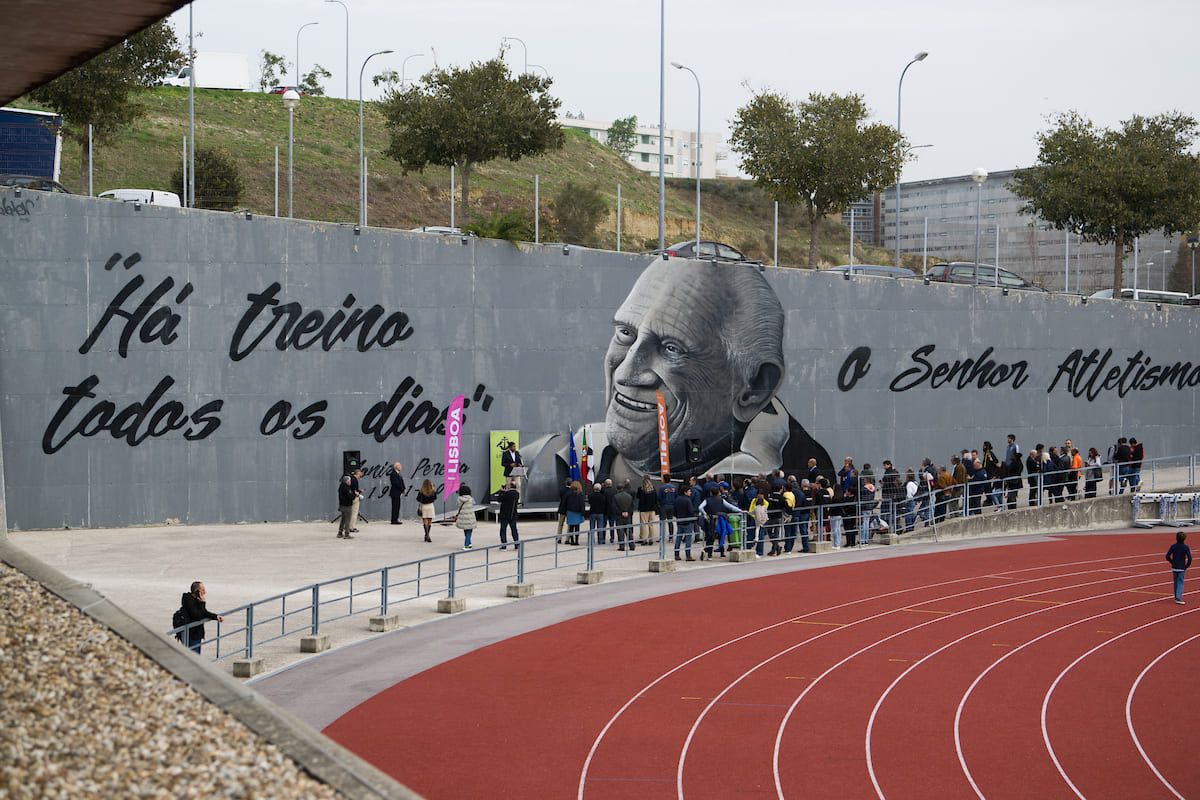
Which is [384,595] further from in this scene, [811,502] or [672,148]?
[672,148]

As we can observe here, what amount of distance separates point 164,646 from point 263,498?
1798cm

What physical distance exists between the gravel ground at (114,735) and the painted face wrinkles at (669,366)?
2122cm

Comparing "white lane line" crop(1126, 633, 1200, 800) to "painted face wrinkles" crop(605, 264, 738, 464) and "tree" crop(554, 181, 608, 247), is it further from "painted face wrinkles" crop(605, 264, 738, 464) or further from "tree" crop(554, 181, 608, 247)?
"tree" crop(554, 181, 608, 247)

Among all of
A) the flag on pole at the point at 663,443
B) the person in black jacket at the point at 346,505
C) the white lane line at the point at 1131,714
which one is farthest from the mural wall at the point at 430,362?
the white lane line at the point at 1131,714

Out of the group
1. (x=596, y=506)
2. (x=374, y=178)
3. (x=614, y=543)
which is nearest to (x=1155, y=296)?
(x=614, y=543)

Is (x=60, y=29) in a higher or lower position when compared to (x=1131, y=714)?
higher

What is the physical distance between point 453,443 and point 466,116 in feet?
39.5

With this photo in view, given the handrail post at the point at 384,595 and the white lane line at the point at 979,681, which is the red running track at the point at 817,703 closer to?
the white lane line at the point at 979,681

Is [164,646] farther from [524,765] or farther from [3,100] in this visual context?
[3,100]

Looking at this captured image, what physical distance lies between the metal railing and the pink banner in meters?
3.31

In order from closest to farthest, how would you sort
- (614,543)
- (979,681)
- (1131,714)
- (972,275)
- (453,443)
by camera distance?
(1131,714) < (979,681) < (614,543) < (453,443) < (972,275)

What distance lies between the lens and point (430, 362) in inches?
1171

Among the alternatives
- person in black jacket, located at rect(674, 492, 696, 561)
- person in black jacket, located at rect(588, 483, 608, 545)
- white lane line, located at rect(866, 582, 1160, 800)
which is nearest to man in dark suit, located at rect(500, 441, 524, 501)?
person in black jacket, located at rect(588, 483, 608, 545)

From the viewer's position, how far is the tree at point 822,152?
3872 centimetres
